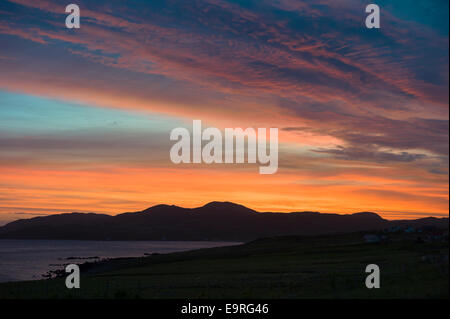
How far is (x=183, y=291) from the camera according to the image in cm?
3766

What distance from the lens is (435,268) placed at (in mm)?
36094
